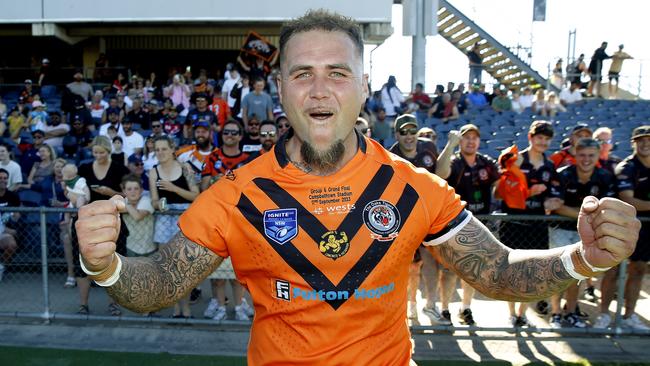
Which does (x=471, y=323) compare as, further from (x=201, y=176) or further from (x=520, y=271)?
(x=520, y=271)

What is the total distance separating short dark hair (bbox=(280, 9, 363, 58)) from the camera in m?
2.42

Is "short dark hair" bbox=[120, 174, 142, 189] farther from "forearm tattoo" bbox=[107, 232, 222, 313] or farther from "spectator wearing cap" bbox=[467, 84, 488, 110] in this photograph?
"spectator wearing cap" bbox=[467, 84, 488, 110]

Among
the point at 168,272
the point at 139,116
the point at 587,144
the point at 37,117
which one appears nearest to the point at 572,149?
the point at 587,144

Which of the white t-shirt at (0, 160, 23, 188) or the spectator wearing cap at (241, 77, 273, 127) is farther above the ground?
the spectator wearing cap at (241, 77, 273, 127)

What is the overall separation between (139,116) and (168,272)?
10.5 metres

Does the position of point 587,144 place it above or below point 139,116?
below

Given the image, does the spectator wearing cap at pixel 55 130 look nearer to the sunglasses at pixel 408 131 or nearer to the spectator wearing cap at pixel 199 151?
the spectator wearing cap at pixel 199 151

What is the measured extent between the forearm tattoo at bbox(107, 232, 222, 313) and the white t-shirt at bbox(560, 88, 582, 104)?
16.0 meters

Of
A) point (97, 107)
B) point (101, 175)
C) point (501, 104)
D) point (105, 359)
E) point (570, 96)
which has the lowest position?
point (105, 359)

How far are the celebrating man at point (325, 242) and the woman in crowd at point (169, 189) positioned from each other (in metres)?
3.93

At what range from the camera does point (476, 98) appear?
15492 millimetres

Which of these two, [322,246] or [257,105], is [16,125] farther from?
[322,246]

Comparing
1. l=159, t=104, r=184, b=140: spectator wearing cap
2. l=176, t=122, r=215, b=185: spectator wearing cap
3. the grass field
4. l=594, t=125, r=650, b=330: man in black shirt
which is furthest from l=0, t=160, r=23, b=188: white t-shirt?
l=594, t=125, r=650, b=330: man in black shirt

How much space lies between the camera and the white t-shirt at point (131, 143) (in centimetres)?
945
